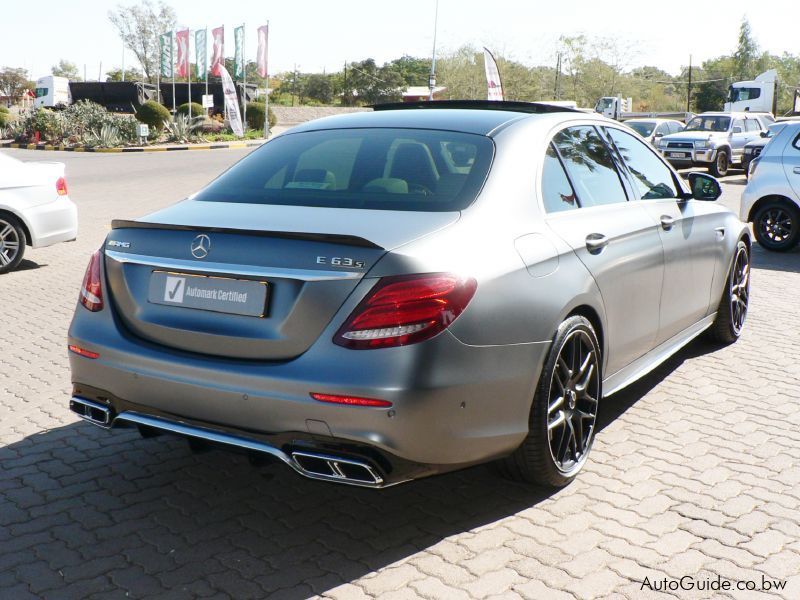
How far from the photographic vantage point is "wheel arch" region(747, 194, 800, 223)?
467 inches

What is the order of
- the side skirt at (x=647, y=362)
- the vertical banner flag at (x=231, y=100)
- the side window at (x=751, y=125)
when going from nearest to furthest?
1. the side skirt at (x=647, y=362)
2. the side window at (x=751, y=125)
3. the vertical banner flag at (x=231, y=100)

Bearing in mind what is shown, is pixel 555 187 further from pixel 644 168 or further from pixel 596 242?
pixel 644 168

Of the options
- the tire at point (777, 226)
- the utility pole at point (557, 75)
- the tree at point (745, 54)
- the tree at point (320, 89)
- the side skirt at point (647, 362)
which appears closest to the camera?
the side skirt at point (647, 362)

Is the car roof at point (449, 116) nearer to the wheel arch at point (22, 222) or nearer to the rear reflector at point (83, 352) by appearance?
the rear reflector at point (83, 352)

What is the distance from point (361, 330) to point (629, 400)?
2.82 meters

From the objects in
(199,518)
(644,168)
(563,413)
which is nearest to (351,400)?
(199,518)

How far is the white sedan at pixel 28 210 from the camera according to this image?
9594 millimetres

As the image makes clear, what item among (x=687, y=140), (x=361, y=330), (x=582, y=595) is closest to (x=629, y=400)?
(x=582, y=595)

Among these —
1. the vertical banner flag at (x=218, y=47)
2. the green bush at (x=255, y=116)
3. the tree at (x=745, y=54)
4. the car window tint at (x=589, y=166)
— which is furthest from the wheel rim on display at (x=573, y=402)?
the tree at (x=745, y=54)

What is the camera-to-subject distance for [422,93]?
9444 cm

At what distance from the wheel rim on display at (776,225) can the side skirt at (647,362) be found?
6.67m

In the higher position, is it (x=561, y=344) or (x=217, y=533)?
(x=561, y=344)

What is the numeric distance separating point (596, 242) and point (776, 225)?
8.89 meters

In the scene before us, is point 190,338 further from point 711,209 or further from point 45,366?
point 711,209
